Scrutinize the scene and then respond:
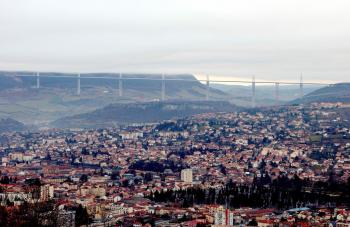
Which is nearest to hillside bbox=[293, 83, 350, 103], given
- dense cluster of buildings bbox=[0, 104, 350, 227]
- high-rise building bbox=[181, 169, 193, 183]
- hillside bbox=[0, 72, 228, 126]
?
dense cluster of buildings bbox=[0, 104, 350, 227]

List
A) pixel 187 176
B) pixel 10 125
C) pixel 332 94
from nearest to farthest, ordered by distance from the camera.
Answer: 1. pixel 187 176
2. pixel 10 125
3. pixel 332 94

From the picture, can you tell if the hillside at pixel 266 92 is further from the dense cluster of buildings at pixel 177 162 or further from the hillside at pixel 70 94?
the dense cluster of buildings at pixel 177 162

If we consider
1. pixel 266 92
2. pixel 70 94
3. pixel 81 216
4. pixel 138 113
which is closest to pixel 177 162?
pixel 81 216

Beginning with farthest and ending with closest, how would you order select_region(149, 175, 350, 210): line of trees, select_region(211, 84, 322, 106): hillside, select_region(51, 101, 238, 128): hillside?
select_region(211, 84, 322, 106): hillside, select_region(51, 101, 238, 128): hillside, select_region(149, 175, 350, 210): line of trees

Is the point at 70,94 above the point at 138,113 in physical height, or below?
above

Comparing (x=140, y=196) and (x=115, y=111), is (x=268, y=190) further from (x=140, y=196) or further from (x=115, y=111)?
(x=115, y=111)

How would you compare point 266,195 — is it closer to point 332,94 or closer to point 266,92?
point 332,94

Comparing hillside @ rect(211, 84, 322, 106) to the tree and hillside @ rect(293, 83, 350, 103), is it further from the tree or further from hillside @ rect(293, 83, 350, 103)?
the tree
